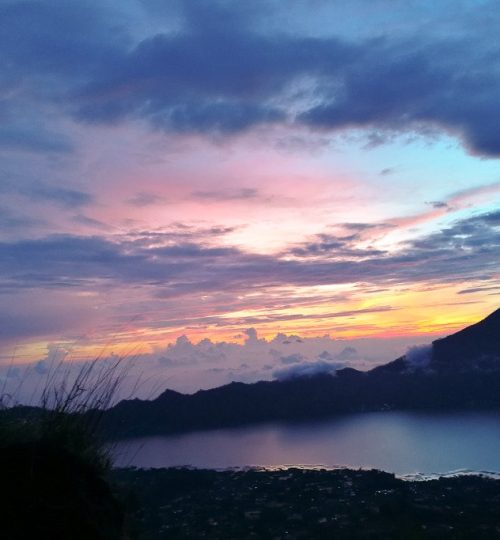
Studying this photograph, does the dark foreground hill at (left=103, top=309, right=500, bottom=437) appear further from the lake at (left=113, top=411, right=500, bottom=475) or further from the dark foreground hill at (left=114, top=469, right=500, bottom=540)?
the dark foreground hill at (left=114, top=469, right=500, bottom=540)

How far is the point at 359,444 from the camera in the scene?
150ft

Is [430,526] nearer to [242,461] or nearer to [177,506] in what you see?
[177,506]

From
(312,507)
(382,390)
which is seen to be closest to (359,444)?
(382,390)

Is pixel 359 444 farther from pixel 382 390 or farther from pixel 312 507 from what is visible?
pixel 312 507

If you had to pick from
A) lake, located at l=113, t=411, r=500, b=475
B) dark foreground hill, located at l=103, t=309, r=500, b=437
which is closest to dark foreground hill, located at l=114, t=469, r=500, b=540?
lake, located at l=113, t=411, r=500, b=475

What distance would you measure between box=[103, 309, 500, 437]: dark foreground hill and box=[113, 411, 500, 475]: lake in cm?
425

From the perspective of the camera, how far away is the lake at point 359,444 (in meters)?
34.1

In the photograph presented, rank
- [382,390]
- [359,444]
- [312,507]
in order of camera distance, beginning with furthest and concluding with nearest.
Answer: [382,390] < [359,444] < [312,507]

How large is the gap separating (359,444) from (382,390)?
96.5ft

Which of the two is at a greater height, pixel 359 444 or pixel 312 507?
pixel 312 507

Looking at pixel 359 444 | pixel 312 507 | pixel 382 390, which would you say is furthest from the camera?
pixel 382 390

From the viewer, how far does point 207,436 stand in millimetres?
51438

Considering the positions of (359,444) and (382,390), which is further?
(382,390)

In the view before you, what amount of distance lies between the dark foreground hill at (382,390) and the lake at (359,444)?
425 centimetres
